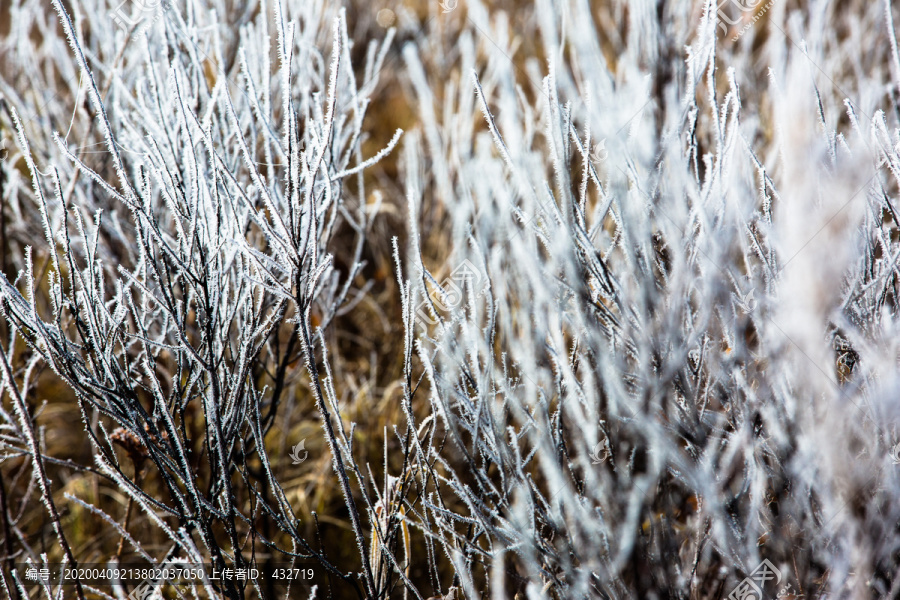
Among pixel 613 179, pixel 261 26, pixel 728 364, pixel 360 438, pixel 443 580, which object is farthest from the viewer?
pixel 360 438

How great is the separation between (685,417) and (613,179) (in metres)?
0.61

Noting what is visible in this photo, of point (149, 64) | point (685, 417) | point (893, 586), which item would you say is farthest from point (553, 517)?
point (149, 64)

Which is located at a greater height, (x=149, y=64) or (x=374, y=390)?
(x=149, y=64)

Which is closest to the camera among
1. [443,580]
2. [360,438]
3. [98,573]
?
[98,573]

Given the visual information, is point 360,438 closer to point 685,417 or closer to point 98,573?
point 98,573

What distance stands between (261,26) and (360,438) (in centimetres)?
170

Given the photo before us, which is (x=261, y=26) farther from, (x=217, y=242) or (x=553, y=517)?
(x=553, y=517)

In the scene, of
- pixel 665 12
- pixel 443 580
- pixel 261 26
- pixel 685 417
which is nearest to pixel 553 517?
pixel 685 417

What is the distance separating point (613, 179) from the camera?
Answer: 0.95 m

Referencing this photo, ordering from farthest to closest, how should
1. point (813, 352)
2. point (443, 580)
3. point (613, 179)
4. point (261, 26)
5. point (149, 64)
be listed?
point (443, 580)
point (261, 26)
point (149, 64)
point (613, 179)
point (813, 352)

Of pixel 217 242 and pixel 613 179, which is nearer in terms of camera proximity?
pixel 613 179

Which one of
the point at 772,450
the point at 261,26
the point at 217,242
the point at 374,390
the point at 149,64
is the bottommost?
the point at 374,390

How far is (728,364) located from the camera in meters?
1.19

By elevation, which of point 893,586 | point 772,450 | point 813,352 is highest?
point 813,352
